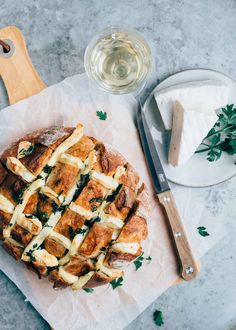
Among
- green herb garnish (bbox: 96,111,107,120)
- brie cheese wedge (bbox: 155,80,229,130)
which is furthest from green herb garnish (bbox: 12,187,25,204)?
brie cheese wedge (bbox: 155,80,229,130)

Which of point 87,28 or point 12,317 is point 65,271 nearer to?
point 12,317

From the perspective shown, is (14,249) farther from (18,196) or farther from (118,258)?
A: (118,258)

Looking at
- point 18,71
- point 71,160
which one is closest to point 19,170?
point 71,160

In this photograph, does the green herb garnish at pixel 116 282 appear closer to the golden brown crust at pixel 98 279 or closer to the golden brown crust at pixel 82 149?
the golden brown crust at pixel 98 279

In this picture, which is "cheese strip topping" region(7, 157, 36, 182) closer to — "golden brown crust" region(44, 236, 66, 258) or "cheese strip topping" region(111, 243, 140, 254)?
"golden brown crust" region(44, 236, 66, 258)

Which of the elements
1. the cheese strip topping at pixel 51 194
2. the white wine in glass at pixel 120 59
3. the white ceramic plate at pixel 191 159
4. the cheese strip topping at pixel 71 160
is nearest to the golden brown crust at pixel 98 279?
the cheese strip topping at pixel 51 194

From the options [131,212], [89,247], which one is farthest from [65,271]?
[131,212]
